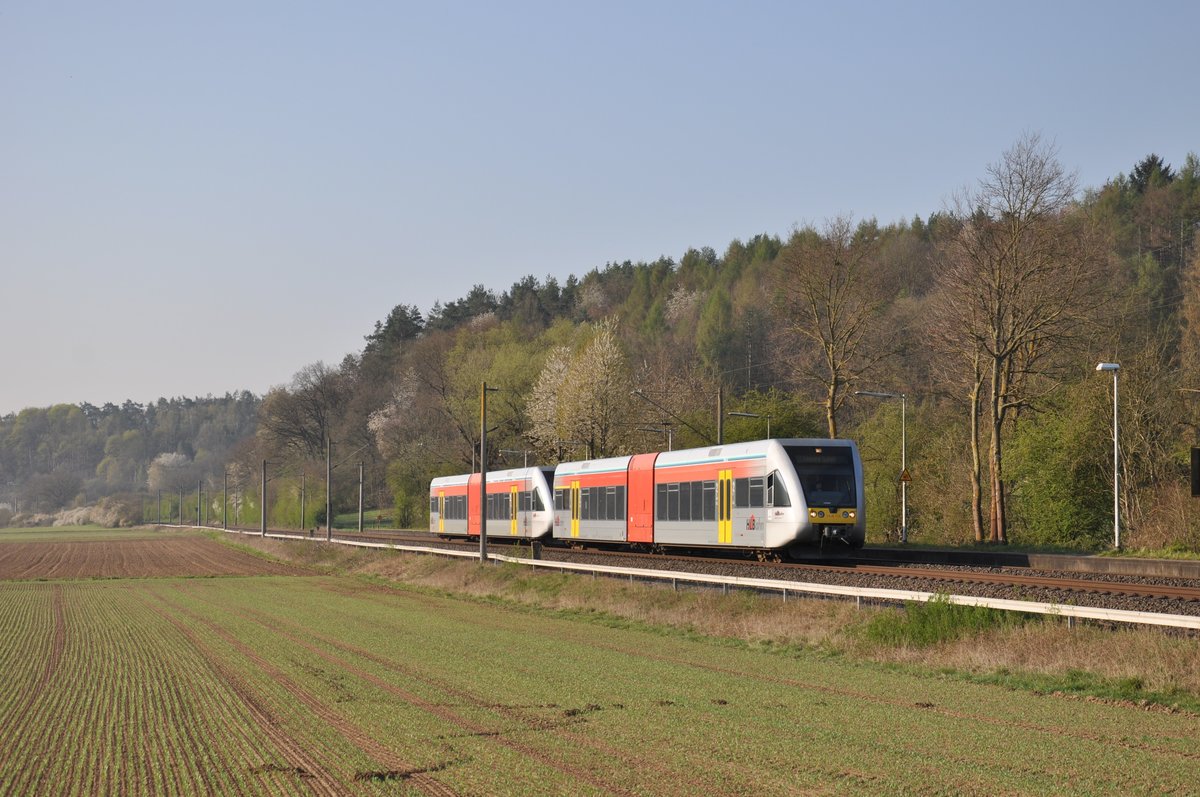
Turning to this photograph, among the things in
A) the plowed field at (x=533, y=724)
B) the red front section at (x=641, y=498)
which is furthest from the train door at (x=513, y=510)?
the plowed field at (x=533, y=724)

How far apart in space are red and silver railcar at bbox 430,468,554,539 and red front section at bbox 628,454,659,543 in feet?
28.8

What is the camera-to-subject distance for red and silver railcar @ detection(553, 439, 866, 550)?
100 ft

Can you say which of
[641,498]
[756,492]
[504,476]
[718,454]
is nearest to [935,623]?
[756,492]

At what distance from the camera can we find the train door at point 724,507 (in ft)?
110

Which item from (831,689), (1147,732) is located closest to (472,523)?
(831,689)

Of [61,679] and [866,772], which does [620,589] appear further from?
[866,772]

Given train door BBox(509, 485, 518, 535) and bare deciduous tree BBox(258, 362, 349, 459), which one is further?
bare deciduous tree BBox(258, 362, 349, 459)

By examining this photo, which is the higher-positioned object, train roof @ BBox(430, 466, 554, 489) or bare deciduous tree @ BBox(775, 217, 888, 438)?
bare deciduous tree @ BBox(775, 217, 888, 438)

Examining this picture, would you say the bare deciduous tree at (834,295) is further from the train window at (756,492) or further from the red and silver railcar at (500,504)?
the train window at (756,492)

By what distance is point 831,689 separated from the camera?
14789mm

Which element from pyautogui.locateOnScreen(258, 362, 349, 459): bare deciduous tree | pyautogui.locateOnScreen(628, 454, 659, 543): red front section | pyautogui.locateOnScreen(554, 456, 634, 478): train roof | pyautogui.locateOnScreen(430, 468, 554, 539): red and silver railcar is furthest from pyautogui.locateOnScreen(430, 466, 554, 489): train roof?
pyautogui.locateOnScreen(258, 362, 349, 459): bare deciduous tree

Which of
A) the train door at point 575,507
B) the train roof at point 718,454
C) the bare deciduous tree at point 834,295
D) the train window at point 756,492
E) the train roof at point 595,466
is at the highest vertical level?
the bare deciduous tree at point 834,295

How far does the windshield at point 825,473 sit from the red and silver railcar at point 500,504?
62.9 feet

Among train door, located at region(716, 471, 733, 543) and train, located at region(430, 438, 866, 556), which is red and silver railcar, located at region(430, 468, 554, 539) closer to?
train, located at region(430, 438, 866, 556)
